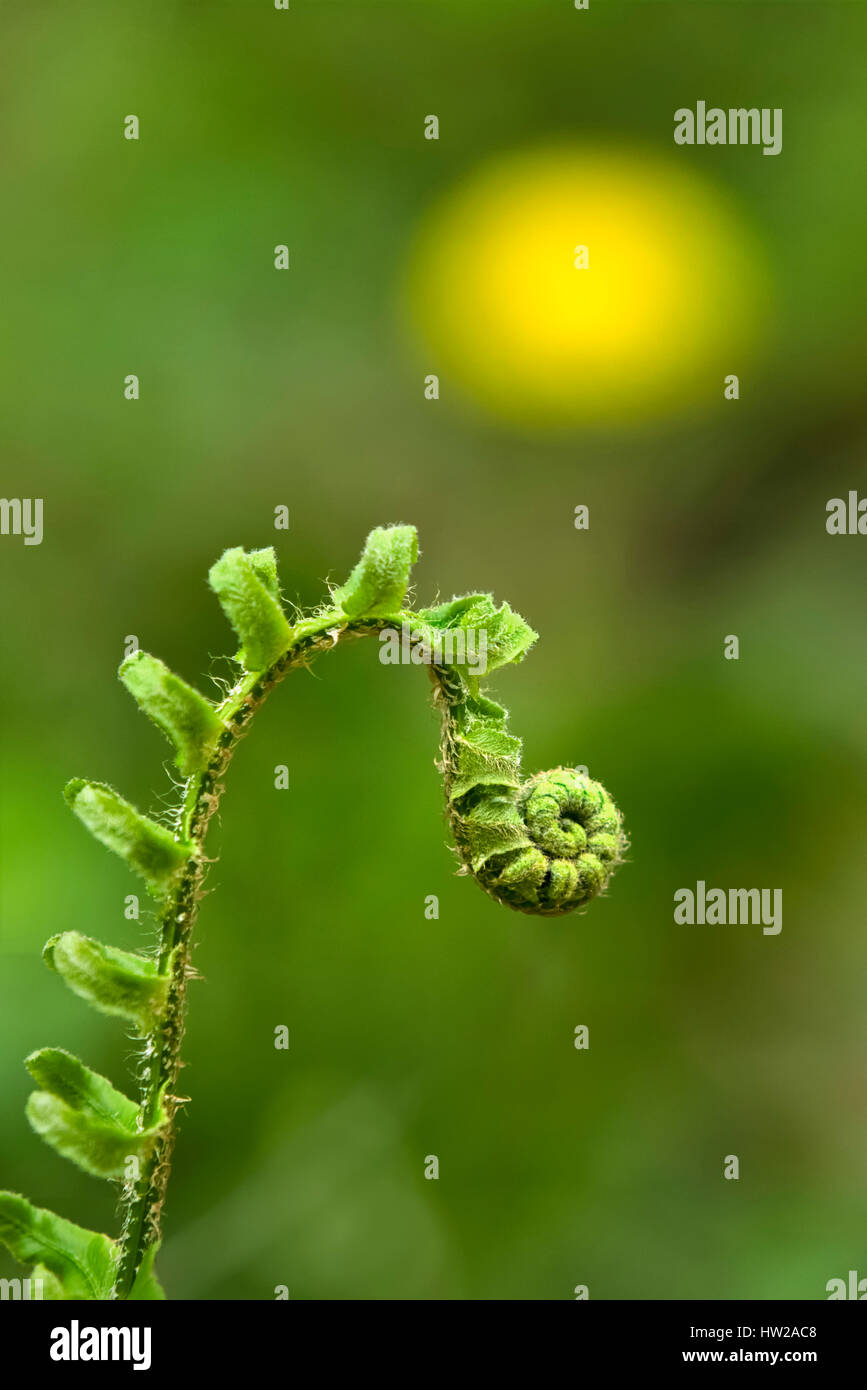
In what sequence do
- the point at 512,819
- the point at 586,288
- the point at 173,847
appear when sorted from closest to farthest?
the point at 173,847
the point at 512,819
the point at 586,288

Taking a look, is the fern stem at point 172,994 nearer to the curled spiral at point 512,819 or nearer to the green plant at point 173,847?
the green plant at point 173,847

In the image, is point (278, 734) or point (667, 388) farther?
point (667, 388)

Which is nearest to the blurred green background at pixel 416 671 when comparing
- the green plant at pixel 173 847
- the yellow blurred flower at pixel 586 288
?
the yellow blurred flower at pixel 586 288

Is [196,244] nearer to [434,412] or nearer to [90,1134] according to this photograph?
[434,412]

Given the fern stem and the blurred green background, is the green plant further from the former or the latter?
the blurred green background

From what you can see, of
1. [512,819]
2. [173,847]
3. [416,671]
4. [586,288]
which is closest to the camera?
[173,847]

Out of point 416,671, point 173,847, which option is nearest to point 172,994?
point 173,847

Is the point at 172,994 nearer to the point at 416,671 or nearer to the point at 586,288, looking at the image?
the point at 416,671

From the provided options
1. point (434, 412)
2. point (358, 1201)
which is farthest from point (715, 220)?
point (358, 1201)
